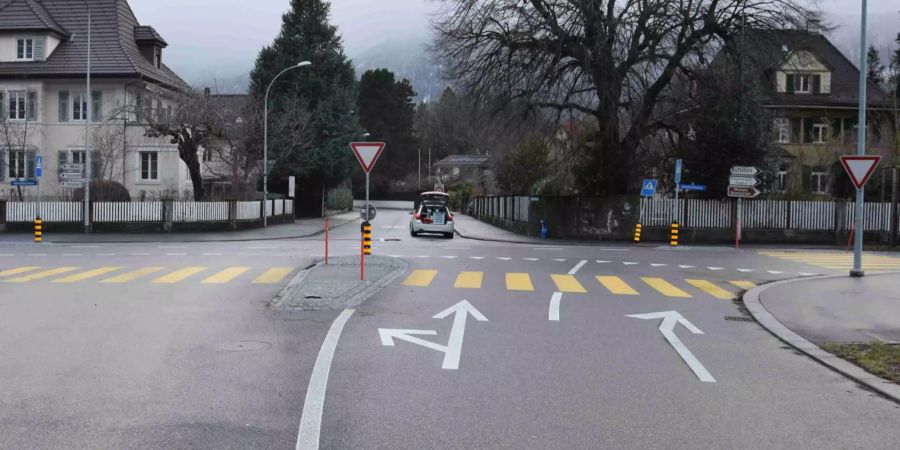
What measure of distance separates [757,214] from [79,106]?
37915 millimetres

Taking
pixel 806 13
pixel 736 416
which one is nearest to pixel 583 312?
pixel 736 416

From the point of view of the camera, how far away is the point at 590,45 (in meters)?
31.1

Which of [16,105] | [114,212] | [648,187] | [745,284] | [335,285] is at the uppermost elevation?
[16,105]

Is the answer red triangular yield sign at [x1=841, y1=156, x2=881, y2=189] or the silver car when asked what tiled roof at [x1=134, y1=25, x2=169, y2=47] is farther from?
red triangular yield sign at [x1=841, y1=156, x2=881, y2=189]

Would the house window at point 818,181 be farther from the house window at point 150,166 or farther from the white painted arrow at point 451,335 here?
the white painted arrow at point 451,335

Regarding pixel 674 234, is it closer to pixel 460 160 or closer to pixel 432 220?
pixel 432 220

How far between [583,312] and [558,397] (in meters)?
5.47

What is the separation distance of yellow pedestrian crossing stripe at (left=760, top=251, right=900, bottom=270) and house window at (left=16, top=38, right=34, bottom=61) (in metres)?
41.6

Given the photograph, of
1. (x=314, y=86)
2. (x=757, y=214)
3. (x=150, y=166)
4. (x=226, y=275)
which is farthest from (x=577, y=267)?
(x=314, y=86)

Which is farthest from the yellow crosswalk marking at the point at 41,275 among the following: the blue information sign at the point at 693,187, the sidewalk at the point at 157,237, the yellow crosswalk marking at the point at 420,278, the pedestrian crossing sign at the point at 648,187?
the blue information sign at the point at 693,187

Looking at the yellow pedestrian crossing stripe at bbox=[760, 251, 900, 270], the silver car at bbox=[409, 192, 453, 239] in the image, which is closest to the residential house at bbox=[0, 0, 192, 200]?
the silver car at bbox=[409, 192, 453, 239]

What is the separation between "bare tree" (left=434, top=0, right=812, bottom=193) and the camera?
1196 inches

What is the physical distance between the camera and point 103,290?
14219mm

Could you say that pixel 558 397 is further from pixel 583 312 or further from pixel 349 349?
pixel 583 312
